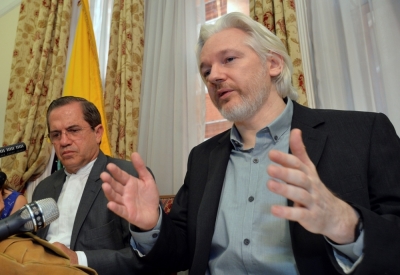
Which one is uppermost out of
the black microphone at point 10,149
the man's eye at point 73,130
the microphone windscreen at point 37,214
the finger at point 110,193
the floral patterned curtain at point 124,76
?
the floral patterned curtain at point 124,76

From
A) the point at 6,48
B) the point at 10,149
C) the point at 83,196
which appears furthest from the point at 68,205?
the point at 6,48

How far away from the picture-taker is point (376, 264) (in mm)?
698

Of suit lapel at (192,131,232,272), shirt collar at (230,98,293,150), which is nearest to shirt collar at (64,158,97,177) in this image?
suit lapel at (192,131,232,272)

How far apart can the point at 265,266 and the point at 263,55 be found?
0.77m

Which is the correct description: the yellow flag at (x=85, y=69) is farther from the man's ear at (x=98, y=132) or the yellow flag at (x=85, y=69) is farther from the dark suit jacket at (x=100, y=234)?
the dark suit jacket at (x=100, y=234)

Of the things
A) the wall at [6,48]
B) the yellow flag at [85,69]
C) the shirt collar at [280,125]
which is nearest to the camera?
the shirt collar at [280,125]

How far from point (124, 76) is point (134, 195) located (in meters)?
1.55

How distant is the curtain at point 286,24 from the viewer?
1.70 metres

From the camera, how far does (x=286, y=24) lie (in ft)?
5.84

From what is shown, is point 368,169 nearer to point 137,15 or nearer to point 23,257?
point 23,257

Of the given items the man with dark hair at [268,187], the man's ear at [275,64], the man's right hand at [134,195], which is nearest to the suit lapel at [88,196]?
the man with dark hair at [268,187]

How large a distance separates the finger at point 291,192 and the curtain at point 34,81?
8.00 ft

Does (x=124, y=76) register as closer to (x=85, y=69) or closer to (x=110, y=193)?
(x=85, y=69)

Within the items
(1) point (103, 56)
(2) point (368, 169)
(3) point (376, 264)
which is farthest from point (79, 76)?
Result: (3) point (376, 264)
